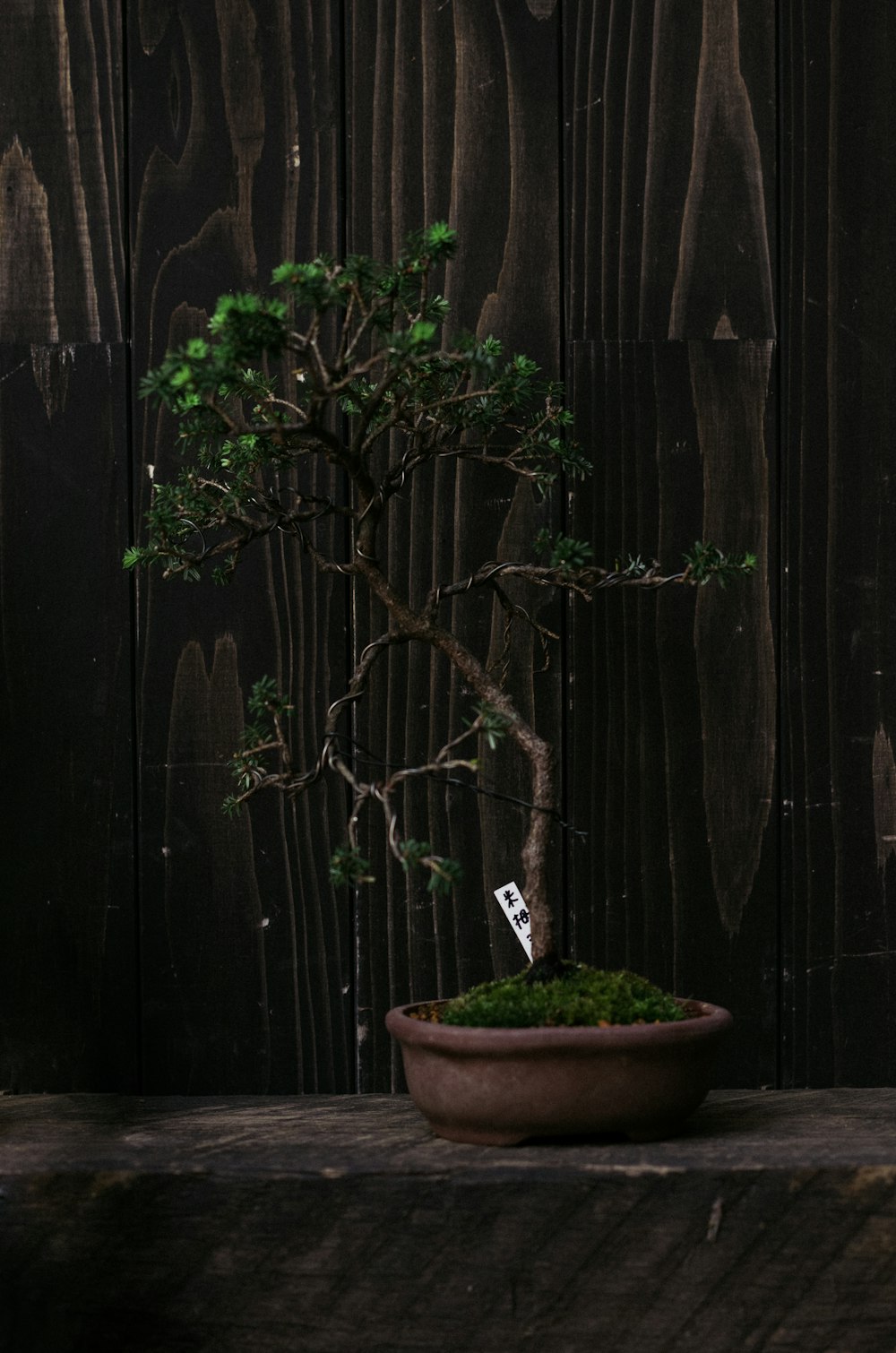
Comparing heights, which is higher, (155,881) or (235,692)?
(235,692)

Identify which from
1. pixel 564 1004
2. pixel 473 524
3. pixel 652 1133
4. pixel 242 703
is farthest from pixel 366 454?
pixel 652 1133

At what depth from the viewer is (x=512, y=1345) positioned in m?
1.10

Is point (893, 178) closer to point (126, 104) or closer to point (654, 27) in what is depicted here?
point (654, 27)

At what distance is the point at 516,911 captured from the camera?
142 cm

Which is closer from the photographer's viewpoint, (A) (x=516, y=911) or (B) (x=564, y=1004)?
(B) (x=564, y=1004)

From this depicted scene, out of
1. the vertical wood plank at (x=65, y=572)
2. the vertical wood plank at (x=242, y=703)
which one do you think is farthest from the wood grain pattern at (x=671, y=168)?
the vertical wood plank at (x=65, y=572)

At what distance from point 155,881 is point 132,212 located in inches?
27.9

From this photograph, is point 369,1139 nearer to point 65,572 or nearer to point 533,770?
point 533,770

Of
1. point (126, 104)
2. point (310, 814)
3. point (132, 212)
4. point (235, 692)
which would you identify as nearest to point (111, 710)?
point (235, 692)

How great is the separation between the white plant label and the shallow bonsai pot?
267mm

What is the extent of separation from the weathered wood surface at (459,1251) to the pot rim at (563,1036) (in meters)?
0.09

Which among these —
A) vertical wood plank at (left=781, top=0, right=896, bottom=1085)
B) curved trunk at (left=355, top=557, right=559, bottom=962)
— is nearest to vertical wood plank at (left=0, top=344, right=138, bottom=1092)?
curved trunk at (left=355, top=557, right=559, bottom=962)

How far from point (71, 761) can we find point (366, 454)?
0.46m

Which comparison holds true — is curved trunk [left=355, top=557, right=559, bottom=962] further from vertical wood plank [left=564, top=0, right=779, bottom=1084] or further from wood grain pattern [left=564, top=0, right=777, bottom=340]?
wood grain pattern [left=564, top=0, right=777, bottom=340]
